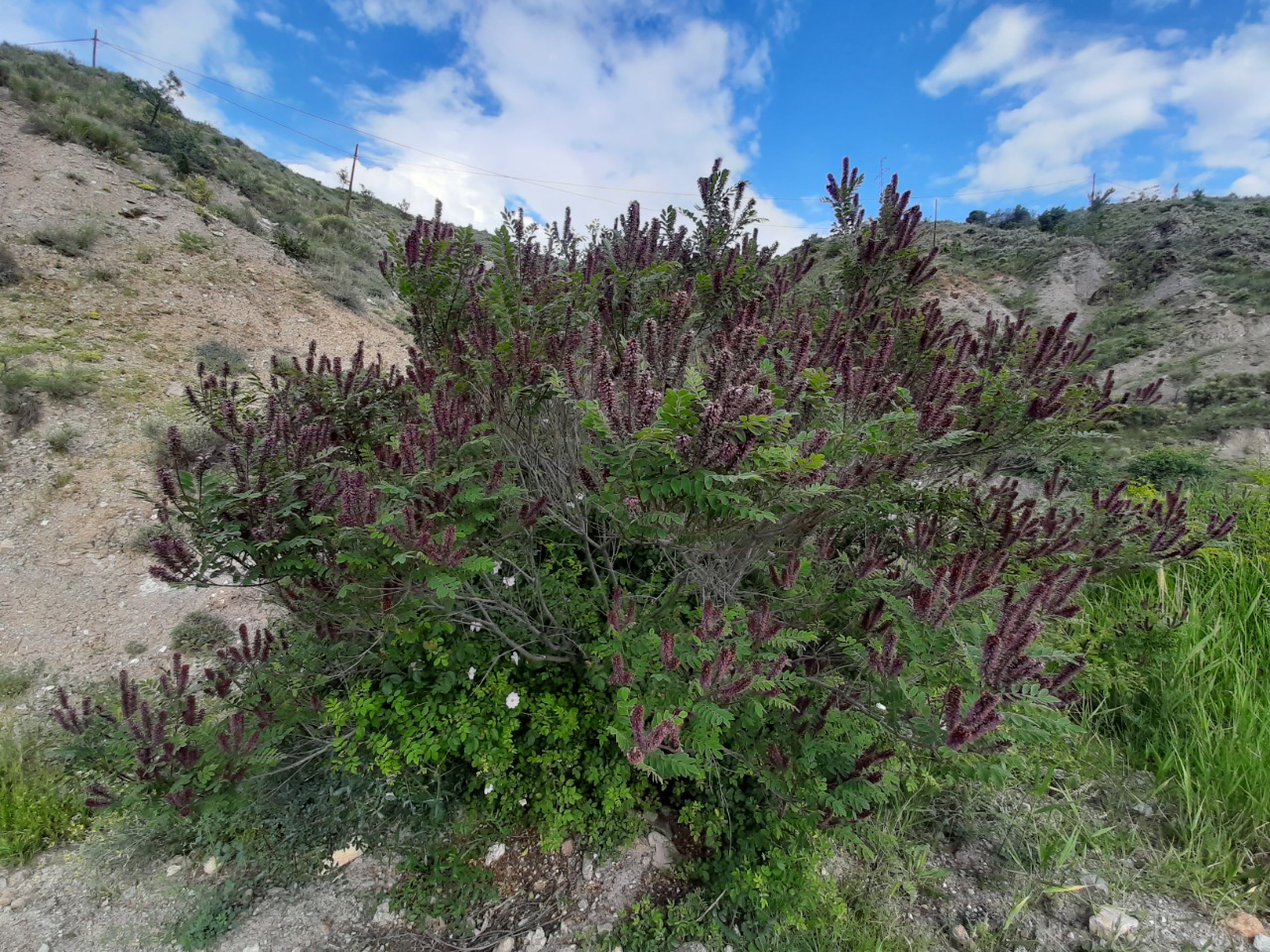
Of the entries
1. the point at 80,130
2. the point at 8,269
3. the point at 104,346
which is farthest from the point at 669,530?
the point at 80,130

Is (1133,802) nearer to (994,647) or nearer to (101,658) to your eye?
(994,647)

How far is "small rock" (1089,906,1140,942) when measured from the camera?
98.9 inches

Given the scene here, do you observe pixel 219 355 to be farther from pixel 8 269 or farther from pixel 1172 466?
pixel 1172 466

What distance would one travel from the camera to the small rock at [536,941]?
257 cm

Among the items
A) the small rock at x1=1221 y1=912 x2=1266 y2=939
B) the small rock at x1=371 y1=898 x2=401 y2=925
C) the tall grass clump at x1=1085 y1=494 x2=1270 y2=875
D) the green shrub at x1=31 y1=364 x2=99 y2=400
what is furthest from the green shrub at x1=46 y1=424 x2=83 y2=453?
the small rock at x1=1221 y1=912 x2=1266 y2=939

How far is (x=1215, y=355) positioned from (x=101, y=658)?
20193 mm

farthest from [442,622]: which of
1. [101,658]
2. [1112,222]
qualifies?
[1112,222]

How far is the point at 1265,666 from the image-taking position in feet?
11.6

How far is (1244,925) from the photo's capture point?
254 centimetres

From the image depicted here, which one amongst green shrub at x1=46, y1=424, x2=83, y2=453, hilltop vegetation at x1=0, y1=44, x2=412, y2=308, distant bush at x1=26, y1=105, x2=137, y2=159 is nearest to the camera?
green shrub at x1=46, y1=424, x2=83, y2=453

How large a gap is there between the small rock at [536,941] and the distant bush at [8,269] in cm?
1267

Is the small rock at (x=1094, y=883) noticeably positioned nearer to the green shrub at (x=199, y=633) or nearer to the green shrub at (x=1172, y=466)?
the green shrub at (x=199, y=633)

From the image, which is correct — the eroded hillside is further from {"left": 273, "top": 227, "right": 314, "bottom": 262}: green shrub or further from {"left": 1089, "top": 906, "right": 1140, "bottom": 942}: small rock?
{"left": 1089, "top": 906, "right": 1140, "bottom": 942}: small rock

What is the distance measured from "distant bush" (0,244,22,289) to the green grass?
31.4ft
